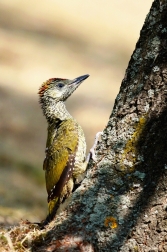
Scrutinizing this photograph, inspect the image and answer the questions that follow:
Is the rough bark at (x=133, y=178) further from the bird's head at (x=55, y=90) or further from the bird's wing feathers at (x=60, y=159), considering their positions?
the bird's head at (x=55, y=90)

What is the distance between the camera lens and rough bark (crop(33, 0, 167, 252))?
13.8 ft

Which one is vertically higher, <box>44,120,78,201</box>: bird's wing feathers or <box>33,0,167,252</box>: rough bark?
<box>44,120,78,201</box>: bird's wing feathers

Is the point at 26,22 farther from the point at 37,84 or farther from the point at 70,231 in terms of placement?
the point at 70,231

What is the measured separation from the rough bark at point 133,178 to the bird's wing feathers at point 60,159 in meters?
1.11

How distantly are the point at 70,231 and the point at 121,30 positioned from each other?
1111 cm

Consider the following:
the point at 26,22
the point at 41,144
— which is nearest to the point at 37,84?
the point at 41,144

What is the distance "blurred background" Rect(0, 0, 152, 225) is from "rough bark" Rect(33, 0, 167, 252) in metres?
2.98

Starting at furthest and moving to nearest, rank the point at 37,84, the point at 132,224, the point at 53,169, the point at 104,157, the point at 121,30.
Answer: the point at 121,30
the point at 37,84
the point at 53,169
the point at 104,157
the point at 132,224

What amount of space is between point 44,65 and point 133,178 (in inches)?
351

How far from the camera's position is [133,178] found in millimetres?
4328

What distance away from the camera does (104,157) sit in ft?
14.9

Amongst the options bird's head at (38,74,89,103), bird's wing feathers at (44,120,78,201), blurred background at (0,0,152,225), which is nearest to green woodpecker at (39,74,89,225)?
bird's wing feathers at (44,120,78,201)

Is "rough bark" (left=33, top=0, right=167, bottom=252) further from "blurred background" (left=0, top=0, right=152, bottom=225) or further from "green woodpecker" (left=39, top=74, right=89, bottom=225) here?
"blurred background" (left=0, top=0, right=152, bottom=225)

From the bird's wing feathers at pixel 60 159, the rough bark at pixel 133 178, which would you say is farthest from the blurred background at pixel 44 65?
the rough bark at pixel 133 178
